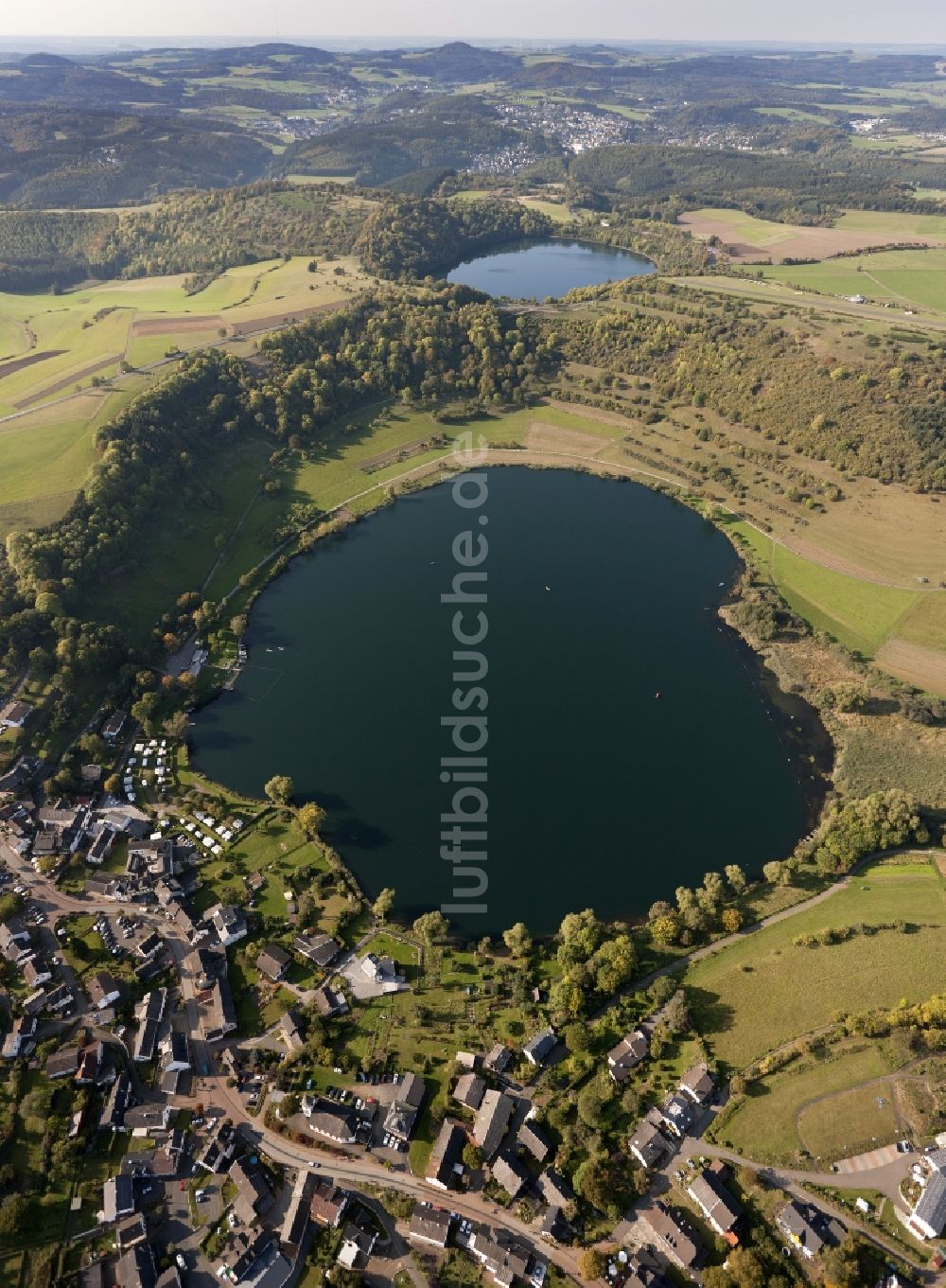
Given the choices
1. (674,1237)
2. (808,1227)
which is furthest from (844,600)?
(674,1237)

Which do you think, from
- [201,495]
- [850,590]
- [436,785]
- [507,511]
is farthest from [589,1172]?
[201,495]

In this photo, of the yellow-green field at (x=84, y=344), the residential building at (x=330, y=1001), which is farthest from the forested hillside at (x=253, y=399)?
the residential building at (x=330, y=1001)

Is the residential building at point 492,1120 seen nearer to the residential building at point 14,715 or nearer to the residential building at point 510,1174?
the residential building at point 510,1174

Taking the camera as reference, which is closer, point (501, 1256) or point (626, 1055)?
point (501, 1256)

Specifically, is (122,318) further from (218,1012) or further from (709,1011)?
(709,1011)

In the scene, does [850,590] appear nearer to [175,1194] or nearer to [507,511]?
[507,511]

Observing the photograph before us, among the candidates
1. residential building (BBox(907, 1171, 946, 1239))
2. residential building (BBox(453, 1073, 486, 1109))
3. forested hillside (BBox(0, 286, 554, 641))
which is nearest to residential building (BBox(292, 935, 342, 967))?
residential building (BBox(453, 1073, 486, 1109))
